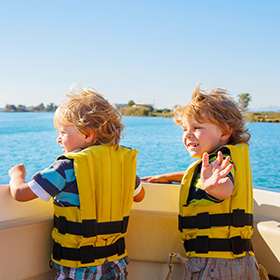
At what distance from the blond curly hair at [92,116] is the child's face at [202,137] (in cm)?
30

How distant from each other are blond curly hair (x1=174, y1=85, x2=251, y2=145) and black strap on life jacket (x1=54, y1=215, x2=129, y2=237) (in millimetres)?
545

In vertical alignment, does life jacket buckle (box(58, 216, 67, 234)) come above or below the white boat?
above

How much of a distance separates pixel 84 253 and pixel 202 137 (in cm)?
66

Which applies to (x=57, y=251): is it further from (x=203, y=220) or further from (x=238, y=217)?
(x=238, y=217)

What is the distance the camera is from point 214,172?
48.1 inches

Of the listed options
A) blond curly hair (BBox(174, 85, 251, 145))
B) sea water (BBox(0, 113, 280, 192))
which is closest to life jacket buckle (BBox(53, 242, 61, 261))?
blond curly hair (BBox(174, 85, 251, 145))

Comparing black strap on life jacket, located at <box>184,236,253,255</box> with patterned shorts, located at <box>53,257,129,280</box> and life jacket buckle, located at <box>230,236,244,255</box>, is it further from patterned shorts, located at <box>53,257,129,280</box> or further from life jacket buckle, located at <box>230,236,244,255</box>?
patterned shorts, located at <box>53,257,129,280</box>

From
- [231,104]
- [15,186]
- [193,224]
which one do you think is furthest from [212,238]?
[15,186]

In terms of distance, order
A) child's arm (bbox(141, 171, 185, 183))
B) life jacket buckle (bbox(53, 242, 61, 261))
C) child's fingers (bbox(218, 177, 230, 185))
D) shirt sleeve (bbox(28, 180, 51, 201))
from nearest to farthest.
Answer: child's fingers (bbox(218, 177, 230, 185)) → shirt sleeve (bbox(28, 180, 51, 201)) → life jacket buckle (bbox(53, 242, 61, 261)) → child's arm (bbox(141, 171, 185, 183))

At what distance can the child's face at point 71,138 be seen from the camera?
146cm

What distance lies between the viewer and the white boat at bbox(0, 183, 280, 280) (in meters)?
1.48

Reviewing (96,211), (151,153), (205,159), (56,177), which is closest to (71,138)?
(56,177)

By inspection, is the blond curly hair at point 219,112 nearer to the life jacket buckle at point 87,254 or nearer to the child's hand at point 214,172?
the child's hand at point 214,172

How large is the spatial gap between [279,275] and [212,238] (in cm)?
44
